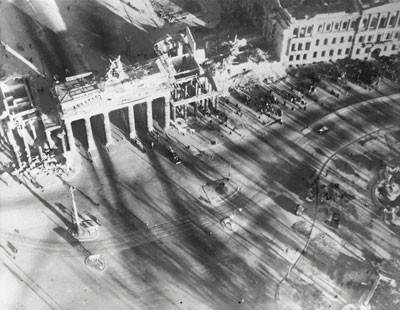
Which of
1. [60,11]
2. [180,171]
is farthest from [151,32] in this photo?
[180,171]

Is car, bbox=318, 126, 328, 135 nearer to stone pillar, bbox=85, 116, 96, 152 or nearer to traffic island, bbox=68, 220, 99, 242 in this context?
stone pillar, bbox=85, 116, 96, 152

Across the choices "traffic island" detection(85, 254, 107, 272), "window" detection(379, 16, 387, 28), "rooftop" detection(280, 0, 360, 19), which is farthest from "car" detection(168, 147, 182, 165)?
"window" detection(379, 16, 387, 28)

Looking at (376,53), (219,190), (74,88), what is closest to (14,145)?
(74,88)

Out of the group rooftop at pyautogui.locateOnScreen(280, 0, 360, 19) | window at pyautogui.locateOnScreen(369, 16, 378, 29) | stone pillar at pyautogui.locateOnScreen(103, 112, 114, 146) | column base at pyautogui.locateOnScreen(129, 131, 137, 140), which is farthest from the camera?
window at pyautogui.locateOnScreen(369, 16, 378, 29)

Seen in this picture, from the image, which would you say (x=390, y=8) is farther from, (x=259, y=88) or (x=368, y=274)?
(x=368, y=274)

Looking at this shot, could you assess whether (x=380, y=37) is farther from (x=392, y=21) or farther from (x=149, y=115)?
(x=149, y=115)
